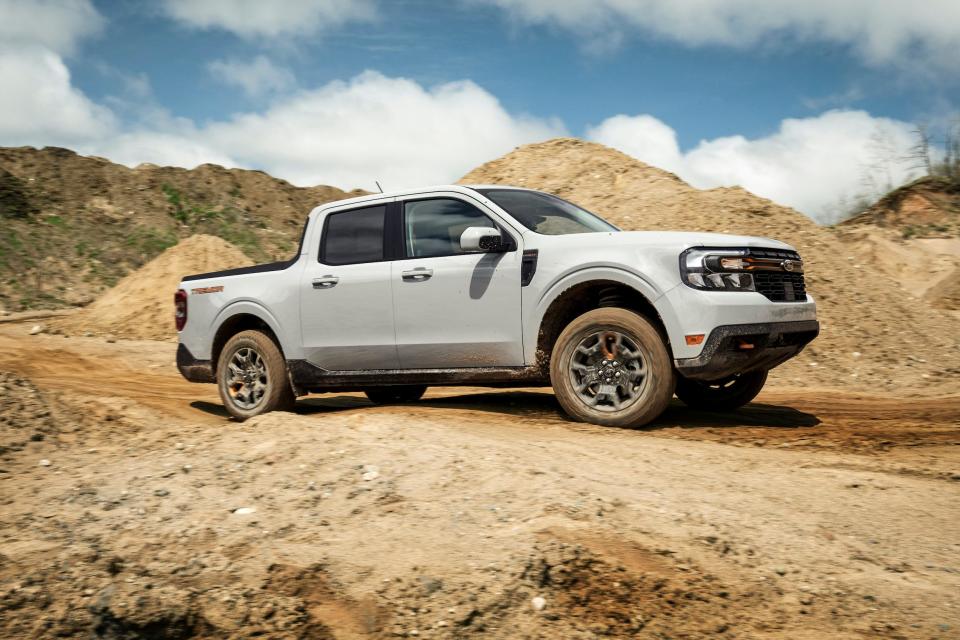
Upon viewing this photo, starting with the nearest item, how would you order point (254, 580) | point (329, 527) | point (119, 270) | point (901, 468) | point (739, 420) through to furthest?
point (254, 580)
point (329, 527)
point (901, 468)
point (739, 420)
point (119, 270)

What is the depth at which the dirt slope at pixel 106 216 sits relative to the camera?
36469 mm

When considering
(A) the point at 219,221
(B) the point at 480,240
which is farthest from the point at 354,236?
(A) the point at 219,221

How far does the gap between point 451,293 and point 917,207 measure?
31091 mm

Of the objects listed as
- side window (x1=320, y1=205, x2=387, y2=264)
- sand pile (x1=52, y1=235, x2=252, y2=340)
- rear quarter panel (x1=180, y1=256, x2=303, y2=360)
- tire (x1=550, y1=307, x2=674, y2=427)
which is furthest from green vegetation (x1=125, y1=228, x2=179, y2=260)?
tire (x1=550, y1=307, x2=674, y2=427)

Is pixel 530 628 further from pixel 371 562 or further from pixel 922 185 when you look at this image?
pixel 922 185

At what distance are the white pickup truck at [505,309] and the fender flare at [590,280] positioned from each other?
11mm

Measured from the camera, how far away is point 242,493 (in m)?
4.69

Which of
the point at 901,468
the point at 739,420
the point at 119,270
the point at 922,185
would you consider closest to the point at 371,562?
the point at 901,468

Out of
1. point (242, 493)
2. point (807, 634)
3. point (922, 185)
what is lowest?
point (807, 634)

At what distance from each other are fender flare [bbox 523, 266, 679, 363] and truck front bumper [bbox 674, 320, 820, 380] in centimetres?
27

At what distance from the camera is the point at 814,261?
14.5 metres

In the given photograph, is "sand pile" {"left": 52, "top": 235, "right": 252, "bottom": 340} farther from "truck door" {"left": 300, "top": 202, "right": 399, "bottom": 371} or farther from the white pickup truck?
"truck door" {"left": 300, "top": 202, "right": 399, "bottom": 371}

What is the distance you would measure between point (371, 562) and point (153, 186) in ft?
149

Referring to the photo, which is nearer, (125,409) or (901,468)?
(901,468)
